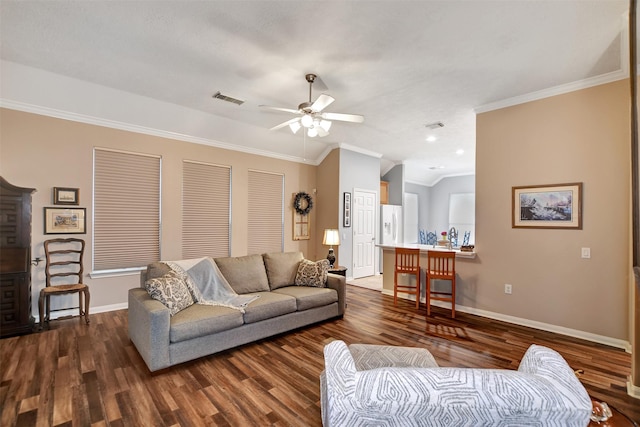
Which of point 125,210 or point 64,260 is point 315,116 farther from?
point 64,260

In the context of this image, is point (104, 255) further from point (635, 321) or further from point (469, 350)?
point (635, 321)

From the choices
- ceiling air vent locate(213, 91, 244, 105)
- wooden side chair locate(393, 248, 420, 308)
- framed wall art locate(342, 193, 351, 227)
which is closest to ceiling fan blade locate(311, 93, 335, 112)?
ceiling air vent locate(213, 91, 244, 105)

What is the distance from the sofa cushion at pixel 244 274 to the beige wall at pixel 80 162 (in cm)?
175

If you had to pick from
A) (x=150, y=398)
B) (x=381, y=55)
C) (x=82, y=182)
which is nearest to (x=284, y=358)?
(x=150, y=398)

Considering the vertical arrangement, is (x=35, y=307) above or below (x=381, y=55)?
below

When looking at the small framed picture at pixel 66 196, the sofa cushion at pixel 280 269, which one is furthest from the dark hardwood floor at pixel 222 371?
the small framed picture at pixel 66 196

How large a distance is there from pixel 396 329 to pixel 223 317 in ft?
7.26

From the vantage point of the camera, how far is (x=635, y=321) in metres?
2.38

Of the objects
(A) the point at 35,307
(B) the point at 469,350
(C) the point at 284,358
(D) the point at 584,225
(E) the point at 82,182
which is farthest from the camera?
(E) the point at 82,182

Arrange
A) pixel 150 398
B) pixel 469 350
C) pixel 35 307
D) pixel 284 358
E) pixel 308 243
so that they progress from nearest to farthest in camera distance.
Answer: pixel 150 398 → pixel 284 358 → pixel 469 350 → pixel 35 307 → pixel 308 243

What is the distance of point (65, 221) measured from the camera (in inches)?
158

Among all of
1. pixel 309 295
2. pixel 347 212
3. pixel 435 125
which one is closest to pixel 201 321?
pixel 309 295

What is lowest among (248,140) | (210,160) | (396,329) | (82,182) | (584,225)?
(396,329)

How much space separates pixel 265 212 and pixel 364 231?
98.7 inches
